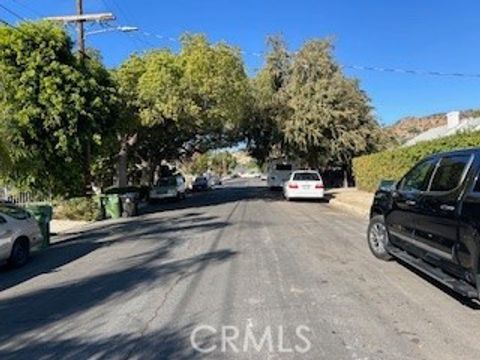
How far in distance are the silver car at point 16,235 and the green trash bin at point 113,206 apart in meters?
11.5

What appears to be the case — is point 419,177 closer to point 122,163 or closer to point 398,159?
point 398,159

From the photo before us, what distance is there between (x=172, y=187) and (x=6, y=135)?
50.9ft

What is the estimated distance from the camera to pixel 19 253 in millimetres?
12609

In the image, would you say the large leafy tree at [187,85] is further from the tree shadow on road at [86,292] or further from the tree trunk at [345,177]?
the tree shadow on road at [86,292]

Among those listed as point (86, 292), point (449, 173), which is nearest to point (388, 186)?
point (449, 173)

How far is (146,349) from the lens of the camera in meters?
6.02

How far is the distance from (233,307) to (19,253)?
683 centimetres

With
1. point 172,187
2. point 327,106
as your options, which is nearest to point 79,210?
point 172,187

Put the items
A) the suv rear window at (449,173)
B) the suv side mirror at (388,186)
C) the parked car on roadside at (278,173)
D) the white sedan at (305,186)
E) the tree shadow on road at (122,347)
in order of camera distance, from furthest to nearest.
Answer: the parked car on roadside at (278,173), the white sedan at (305,186), the suv side mirror at (388,186), the suv rear window at (449,173), the tree shadow on road at (122,347)

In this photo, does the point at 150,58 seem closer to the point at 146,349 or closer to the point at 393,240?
the point at 393,240

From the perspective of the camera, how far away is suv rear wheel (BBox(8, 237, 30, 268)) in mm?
12352

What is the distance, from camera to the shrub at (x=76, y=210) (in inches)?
942

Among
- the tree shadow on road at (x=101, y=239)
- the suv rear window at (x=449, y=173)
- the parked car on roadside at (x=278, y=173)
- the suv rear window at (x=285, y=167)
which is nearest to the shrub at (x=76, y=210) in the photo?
the tree shadow on road at (x=101, y=239)

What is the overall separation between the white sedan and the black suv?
20174 millimetres
